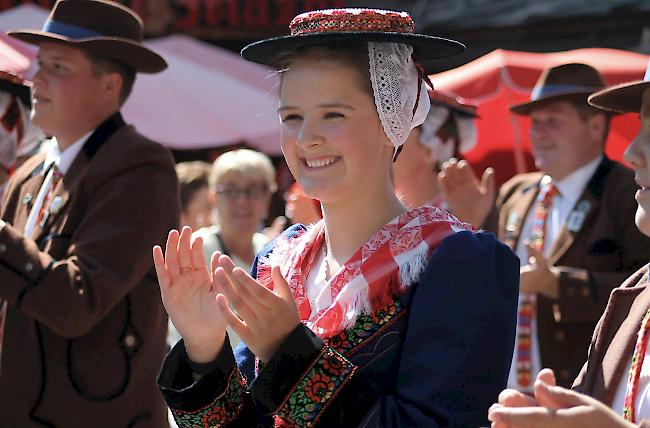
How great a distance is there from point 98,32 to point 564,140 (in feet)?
7.51

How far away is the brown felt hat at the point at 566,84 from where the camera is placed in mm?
4992

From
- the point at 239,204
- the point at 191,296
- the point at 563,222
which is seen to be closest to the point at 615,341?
the point at 191,296

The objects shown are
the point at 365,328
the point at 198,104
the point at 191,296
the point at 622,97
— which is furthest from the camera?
the point at 198,104

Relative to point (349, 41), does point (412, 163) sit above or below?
below

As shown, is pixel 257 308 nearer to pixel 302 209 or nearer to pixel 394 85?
Answer: pixel 394 85

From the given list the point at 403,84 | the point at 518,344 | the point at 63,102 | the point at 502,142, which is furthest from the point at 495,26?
the point at 403,84

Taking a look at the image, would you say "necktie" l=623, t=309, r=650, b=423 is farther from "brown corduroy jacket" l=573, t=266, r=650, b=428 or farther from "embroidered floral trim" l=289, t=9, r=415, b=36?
"embroidered floral trim" l=289, t=9, r=415, b=36

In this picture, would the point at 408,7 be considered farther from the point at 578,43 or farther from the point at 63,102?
the point at 63,102

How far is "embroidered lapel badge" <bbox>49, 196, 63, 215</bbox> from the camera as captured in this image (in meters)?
3.60

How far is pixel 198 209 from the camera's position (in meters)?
6.83

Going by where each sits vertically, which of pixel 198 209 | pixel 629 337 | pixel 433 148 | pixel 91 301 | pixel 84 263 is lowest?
pixel 198 209

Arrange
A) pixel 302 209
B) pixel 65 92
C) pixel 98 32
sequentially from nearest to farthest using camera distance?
pixel 65 92
pixel 98 32
pixel 302 209

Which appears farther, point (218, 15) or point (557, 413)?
point (218, 15)

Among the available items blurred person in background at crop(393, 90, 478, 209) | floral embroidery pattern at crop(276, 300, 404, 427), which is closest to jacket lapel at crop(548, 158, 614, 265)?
blurred person in background at crop(393, 90, 478, 209)
